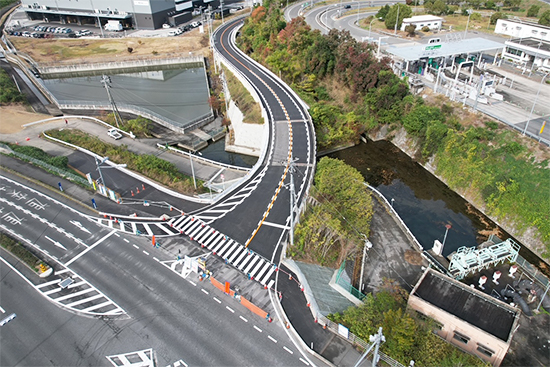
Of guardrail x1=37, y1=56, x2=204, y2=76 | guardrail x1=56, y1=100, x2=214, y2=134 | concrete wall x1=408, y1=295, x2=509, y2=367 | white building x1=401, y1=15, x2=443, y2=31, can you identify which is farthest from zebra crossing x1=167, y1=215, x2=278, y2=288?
guardrail x1=37, y1=56, x2=204, y2=76

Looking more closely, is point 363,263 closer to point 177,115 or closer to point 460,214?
point 460,214

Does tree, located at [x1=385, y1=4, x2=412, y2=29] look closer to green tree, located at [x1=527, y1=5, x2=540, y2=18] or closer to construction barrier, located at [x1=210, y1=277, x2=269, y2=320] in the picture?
green tree, located at [x1=527, y1=5, x2=540, y2=18]

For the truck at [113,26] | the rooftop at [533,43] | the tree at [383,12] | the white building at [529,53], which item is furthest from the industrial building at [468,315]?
the truck at [113,26]

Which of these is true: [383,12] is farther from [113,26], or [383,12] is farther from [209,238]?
[113,26]

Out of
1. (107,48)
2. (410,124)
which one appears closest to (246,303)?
(410,124)

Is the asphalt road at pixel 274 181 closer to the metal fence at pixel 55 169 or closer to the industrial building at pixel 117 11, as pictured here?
the metal fence at pixel 55 169

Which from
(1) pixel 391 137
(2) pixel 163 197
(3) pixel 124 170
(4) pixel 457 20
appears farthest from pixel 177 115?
(4) pixel 457 20

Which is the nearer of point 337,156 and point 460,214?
point 460,214
